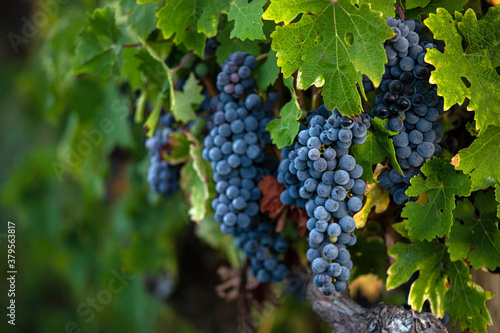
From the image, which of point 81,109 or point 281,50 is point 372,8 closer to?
point 281,50

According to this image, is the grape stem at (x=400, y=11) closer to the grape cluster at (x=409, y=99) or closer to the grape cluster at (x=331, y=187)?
the grape cluster at (x=409, y=99)

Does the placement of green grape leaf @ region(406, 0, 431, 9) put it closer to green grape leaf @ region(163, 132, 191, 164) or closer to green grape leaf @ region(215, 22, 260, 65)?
green grape leaf @ region(215, 22, 260, 65)

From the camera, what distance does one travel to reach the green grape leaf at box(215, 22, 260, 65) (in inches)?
36.3

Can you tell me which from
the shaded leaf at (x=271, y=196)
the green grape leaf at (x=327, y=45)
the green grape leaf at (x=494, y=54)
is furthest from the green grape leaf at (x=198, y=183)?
the green grape leaf at (x=494, y=54)

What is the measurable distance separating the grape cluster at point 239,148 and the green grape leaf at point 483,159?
386 millimetres

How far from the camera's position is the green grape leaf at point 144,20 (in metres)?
0.99

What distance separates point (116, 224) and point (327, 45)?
60.6 inches

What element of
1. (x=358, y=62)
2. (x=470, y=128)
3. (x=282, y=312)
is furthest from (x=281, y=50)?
(x=282, y=312)

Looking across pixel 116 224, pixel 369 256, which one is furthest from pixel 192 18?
pixel 116 224

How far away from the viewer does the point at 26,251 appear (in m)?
3.59

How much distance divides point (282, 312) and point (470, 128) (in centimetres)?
160

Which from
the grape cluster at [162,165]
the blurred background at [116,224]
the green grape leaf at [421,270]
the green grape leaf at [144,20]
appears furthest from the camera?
the blurred background at [116,224]

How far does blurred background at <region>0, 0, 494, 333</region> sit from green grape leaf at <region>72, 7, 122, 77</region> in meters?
0.48

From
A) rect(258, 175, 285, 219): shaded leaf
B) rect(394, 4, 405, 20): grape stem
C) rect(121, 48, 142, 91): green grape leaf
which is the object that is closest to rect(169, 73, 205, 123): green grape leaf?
rect(121, 48, 142, 91): green grape leaf
